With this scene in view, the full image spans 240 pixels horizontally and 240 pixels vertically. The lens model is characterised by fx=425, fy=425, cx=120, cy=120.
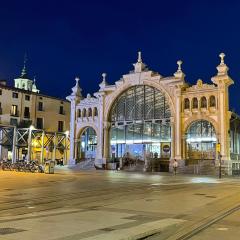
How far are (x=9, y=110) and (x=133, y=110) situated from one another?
27.0m

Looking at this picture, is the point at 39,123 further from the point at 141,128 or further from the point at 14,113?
the point at 141,128

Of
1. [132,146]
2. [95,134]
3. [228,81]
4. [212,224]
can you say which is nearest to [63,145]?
[95,134]

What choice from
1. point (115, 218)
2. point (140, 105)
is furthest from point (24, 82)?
point (115, 218)

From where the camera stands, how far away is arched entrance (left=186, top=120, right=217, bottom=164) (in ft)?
173

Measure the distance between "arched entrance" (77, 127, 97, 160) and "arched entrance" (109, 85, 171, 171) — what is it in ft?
16.0

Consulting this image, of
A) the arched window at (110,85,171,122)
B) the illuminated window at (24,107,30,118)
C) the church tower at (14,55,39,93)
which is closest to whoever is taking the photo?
the arched window at (110,85,171,122)

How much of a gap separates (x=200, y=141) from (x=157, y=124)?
7.18 m

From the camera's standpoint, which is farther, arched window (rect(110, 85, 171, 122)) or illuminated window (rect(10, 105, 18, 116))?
illuminated window (rect(10, 105, 18, 116))

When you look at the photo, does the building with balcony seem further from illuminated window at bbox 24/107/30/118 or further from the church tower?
the church tower

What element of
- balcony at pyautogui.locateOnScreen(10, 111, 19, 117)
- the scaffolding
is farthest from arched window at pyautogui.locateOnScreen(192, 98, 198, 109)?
balcony at pyautogui.locateOnScreen(10, 111, 19, 117)

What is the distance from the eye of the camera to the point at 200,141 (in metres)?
53.7

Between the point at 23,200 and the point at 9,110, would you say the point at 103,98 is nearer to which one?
the point at 9,110

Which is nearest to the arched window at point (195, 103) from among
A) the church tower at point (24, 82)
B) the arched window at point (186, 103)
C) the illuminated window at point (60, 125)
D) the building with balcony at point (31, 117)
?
the arched window at point (186, 103)

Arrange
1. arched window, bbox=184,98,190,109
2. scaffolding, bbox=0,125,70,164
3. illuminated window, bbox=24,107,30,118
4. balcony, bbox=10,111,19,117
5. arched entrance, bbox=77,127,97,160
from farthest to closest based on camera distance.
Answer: illuminated window, bbox=24,107,30,118, balcony, bbox=10,111,19,117, scaffolding, bbox=0,125,70,164, arched entrance, bbox=77,127,97,160, arched window, bbox=184,98,190,109
